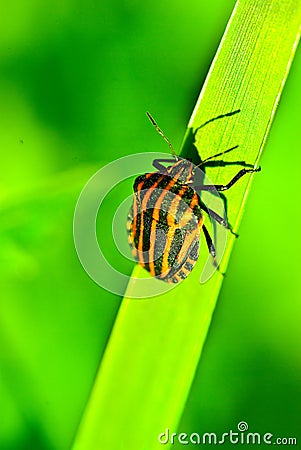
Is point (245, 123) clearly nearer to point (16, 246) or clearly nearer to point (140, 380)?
point (140, 380)

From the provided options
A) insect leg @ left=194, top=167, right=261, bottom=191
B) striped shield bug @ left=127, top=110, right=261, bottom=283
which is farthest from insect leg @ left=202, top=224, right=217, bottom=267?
insect leg @ left=194, top=167, right=261, bottom=191

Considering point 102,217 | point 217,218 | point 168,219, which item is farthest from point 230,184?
point 102,217

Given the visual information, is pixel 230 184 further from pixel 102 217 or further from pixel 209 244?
pixel 102 217

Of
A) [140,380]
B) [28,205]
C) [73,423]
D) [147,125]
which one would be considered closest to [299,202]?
[147,125]

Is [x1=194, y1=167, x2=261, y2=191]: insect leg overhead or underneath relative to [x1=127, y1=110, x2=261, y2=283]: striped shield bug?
overhead

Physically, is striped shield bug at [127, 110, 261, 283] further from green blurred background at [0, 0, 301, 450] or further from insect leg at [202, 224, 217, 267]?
green blurred background at [0, 0, 301, 450]

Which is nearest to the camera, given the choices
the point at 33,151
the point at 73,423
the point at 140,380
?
the point at 140,380
